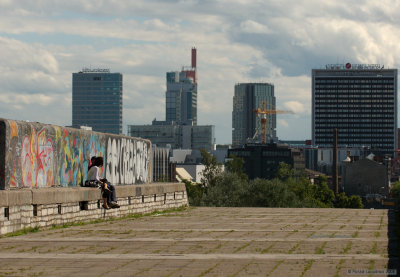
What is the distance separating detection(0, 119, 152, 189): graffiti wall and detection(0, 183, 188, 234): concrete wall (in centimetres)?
98

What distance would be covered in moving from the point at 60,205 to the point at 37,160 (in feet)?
5.29

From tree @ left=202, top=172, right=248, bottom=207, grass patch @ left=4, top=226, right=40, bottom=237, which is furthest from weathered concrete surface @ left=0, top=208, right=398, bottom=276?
tree @ left=202, top=172, right=248, bottom=207

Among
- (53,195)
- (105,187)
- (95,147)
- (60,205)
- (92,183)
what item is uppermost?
(95,147)

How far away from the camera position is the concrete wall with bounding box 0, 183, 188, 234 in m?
16.6

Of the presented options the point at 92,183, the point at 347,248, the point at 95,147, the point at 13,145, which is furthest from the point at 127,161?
the point at 347,248

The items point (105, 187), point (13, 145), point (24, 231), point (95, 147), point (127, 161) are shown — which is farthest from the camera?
point (127, 161)

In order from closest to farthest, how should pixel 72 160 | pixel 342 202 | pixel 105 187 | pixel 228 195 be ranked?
pixel 105 187 < pixel 72 160 < pixel 228 195 < pixel 342 202

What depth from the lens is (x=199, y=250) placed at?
13.7 meters

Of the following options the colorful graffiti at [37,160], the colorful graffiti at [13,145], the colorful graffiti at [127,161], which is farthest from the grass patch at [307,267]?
the colorful graffiti at [127,161]

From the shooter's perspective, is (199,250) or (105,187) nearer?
(199,250)

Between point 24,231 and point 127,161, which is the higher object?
point 127,161

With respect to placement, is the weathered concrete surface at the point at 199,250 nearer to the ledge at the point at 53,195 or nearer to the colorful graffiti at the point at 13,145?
the ledge at the point at 53,195

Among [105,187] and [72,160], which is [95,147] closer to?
[72,160]

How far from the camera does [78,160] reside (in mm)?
22969
